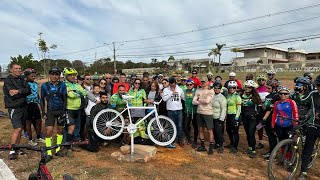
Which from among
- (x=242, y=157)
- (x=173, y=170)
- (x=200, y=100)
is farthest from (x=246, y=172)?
(x=200, y=100)

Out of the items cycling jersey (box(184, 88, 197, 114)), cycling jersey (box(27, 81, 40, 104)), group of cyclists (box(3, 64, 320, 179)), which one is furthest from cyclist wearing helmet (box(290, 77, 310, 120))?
cycling jersey (box(27, 81, 40, 104))

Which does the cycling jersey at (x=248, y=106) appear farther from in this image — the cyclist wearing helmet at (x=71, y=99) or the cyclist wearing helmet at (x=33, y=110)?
the cyclist wearing helmet at (x=33, y=110)

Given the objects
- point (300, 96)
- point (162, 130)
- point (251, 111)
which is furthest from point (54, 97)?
point (300, 96)

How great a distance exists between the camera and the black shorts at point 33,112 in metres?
6.85

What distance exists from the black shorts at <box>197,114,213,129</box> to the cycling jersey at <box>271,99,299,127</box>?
1.40 meters

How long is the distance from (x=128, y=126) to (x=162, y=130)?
84cm

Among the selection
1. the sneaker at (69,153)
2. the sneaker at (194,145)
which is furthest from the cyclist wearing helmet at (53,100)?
the sneaker at (194,145)

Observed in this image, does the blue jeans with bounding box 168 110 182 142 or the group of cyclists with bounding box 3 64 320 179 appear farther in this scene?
the blue jeans with bounding box 168 110 182 142

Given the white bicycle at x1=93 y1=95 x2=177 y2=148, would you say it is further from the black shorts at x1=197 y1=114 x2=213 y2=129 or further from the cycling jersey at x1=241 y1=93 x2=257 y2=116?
the cycling jersey at x1=241 y1=93 x2=257 y2=116

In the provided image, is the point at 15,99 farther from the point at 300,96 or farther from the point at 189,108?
the point at 300,96

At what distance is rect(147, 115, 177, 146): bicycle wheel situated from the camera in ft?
20.6

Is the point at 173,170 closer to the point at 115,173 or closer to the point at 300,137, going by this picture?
the point at 115,173

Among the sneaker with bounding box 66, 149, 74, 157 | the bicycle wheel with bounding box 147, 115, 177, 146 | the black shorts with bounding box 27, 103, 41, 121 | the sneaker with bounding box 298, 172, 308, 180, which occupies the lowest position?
the sneaker with bounding box 298, 172, 308, 180

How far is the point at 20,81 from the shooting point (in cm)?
572
